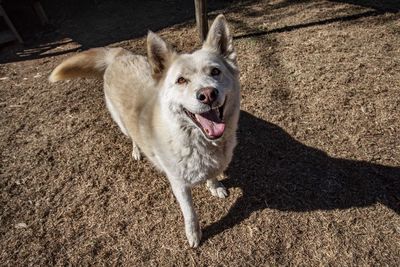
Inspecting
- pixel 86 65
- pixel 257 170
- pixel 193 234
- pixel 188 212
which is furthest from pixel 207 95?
pixel 86 65

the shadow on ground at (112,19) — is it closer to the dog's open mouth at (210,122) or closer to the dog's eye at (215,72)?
the dog's eye at (215,72)

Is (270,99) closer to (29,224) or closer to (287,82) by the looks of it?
(287,82)

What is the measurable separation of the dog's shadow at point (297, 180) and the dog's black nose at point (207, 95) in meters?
1.49

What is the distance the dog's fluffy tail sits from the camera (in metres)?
3.57

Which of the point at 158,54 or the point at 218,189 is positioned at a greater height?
the point at 158,54

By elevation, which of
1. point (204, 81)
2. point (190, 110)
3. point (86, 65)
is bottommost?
point (86, 65)

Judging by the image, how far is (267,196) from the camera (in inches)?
136

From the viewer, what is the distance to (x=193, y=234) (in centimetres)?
307

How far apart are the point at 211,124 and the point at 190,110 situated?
0.21 meters

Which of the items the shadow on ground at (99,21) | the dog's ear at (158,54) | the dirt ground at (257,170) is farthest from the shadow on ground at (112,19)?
the dog's ear at (158,54)

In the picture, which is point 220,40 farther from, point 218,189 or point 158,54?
point 218,189

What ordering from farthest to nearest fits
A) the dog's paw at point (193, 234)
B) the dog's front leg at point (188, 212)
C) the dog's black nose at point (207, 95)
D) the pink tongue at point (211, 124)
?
the dog's paw at point (193, 234) → the dog's front leg at point (188, 212) → the pink tongue at point (211, 124) → the dog's black nose at point (207, 95)

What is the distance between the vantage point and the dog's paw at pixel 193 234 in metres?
3.05

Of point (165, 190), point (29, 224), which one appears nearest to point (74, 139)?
point (29, 224)
